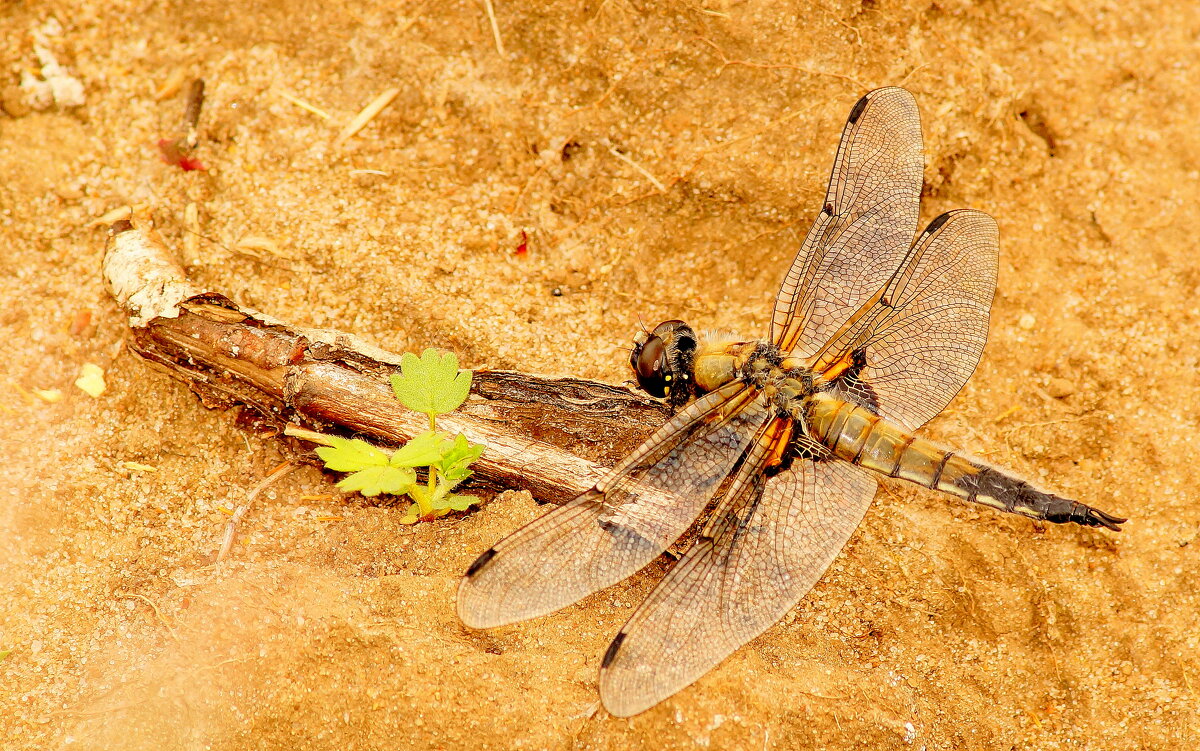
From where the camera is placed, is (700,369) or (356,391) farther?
(700,369)

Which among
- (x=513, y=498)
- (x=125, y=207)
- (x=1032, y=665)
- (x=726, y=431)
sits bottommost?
(x=1032, y=665)

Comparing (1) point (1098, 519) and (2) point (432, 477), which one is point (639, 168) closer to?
(2) point (432, 477)

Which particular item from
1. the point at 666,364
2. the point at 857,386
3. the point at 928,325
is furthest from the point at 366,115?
the point at 928,325

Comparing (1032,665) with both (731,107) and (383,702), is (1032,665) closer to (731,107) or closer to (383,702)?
(383,702)

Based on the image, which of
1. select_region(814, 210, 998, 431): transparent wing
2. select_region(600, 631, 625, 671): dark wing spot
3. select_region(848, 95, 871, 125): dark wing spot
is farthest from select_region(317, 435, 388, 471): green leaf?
select_region(848, 95, 871, 125): dark wing spot

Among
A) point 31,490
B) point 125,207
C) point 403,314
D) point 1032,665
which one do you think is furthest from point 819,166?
point 31,490

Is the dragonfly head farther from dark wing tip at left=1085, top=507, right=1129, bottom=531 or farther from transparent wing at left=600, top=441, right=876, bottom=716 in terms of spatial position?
dark wing tip at left=1085, top=507, right=1129, bottom=531

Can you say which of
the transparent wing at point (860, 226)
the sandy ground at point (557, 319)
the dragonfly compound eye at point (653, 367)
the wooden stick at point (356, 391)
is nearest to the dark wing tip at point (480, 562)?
the sandy ground at point (557, 319)
